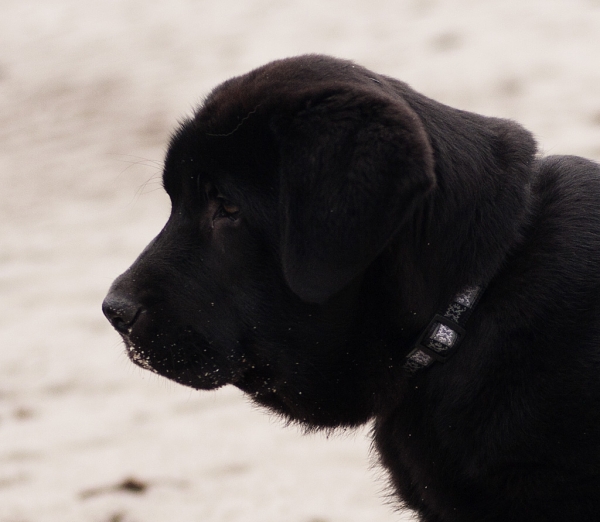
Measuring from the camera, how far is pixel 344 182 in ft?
7.70

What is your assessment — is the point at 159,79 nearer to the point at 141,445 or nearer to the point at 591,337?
the point at 141,445

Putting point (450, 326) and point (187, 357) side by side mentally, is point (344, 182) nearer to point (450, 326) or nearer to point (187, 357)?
point (450, 326)

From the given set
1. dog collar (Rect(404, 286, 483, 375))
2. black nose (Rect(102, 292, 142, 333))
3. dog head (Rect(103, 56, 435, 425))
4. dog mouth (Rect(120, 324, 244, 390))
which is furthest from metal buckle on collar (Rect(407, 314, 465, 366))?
black nose (Rect(102, 292, 142, 333))

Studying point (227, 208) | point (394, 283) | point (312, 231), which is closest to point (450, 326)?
point (394, 283)

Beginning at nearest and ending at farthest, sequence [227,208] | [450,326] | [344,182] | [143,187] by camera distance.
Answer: [344,182], [450,326], [227,208], [143,187]

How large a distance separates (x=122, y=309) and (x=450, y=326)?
36.7 inches

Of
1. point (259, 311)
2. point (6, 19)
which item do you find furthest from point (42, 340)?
point (6, 19)

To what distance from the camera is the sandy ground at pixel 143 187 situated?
12.6ft

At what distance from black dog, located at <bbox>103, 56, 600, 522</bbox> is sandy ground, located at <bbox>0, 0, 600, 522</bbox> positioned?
2.31ft

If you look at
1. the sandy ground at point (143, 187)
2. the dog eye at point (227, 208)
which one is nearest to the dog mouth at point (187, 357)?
the dog eye at point (227, 208)

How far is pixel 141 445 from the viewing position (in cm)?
422

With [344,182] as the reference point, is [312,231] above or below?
below

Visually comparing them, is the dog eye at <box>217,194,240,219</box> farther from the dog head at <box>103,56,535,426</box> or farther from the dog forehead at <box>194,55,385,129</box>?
the dog forehead at <box>194,55,385,129</box>

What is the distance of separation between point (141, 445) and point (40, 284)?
221cm
